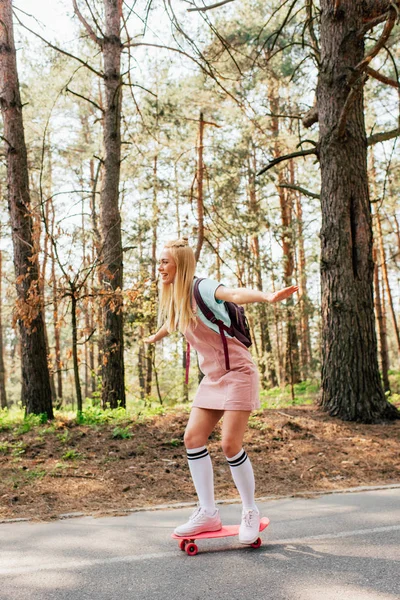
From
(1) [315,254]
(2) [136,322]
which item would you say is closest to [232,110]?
(1) [315,254]

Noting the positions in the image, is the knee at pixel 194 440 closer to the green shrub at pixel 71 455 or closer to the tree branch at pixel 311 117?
the green shrub at pixel 71 455

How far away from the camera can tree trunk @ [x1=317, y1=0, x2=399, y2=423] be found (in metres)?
8.89

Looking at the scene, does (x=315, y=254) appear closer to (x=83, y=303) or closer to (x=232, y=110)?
(x=232, y=110)

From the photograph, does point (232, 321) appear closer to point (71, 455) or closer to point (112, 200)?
point (71, 455)

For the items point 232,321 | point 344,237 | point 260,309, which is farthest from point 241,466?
point 260,309

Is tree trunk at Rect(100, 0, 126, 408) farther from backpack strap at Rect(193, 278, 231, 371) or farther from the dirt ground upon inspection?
backpack strap at Rect(193, 278, 231, 371)

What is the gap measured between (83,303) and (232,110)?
12719 mm

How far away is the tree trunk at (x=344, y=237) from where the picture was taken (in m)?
8.89

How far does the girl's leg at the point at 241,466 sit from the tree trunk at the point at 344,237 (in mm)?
5014

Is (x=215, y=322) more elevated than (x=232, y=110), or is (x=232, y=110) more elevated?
(x=232, y=110)

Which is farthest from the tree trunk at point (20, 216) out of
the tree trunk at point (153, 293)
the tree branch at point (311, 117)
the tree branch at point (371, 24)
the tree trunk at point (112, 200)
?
the tree branch at point (371, 24)

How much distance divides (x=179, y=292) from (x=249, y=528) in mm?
1680

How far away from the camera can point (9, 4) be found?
9977 millimetres

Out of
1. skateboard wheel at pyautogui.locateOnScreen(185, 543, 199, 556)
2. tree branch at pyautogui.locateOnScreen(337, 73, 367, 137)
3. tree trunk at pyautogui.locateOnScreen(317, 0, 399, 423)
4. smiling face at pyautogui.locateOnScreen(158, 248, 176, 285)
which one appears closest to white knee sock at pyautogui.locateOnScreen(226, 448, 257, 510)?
skateboard wheel at pyautogui.locateOnScreen(185, 543, 199, 556)
